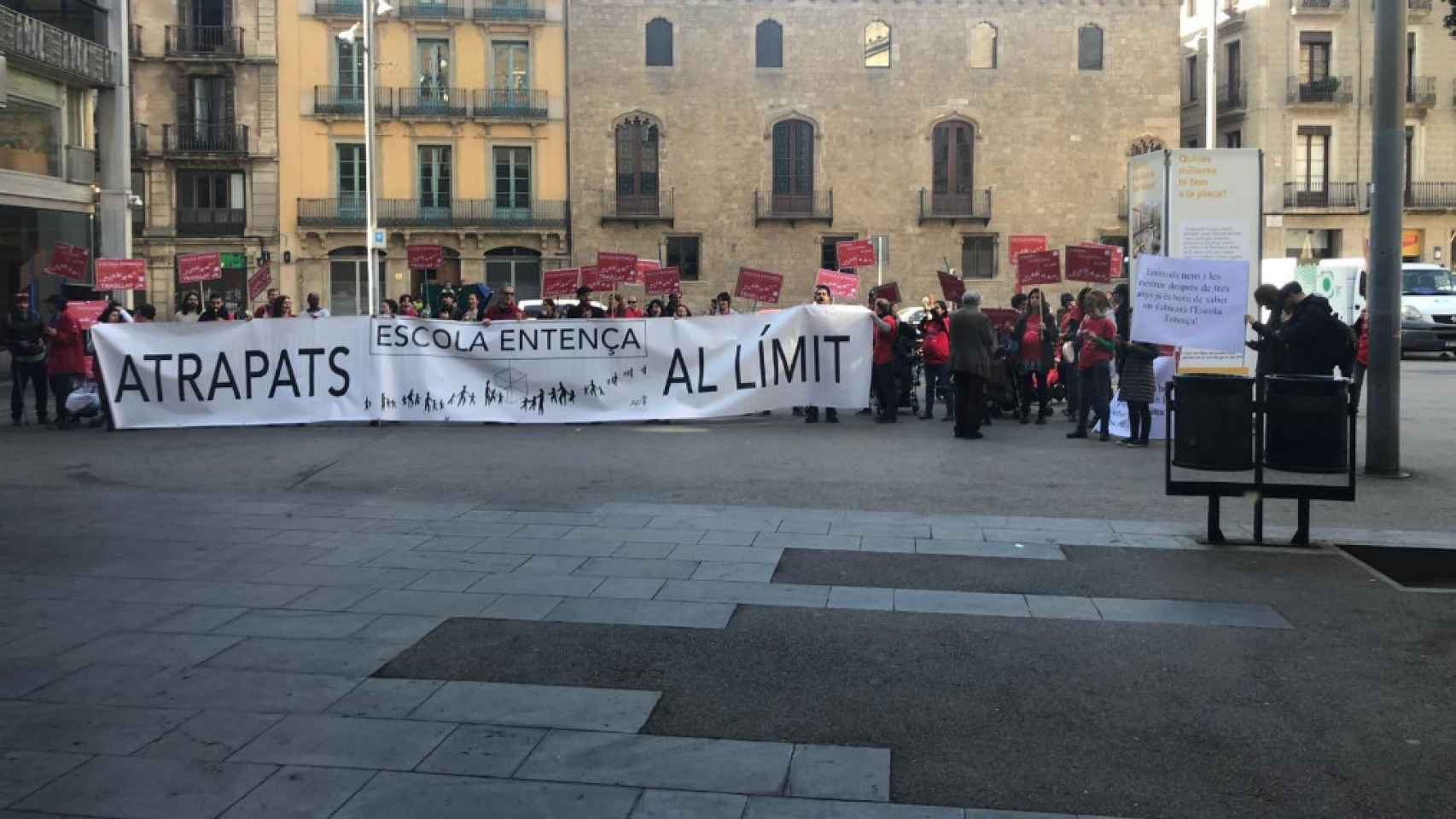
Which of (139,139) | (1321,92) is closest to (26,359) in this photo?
(139,139)

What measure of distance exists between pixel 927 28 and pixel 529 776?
1819 inches

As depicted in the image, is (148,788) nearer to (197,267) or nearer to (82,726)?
(82,726)

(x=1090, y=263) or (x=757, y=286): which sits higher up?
(x=1090, y=263)

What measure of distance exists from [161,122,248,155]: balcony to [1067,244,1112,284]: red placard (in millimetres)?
34913

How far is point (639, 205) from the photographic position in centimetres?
4759

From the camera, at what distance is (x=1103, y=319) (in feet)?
50.7

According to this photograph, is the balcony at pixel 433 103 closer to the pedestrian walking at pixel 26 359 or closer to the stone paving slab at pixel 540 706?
the pedestrian walking at pixel 26 359

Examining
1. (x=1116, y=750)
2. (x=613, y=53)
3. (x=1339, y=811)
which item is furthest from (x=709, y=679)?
(x=613, y=53)

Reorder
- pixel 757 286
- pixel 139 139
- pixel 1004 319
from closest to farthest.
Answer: pixel 1004 319, pixel 757 286, pixel 139 139

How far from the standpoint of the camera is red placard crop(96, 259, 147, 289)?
71.1ft

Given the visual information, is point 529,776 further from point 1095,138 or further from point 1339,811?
point 1095,138

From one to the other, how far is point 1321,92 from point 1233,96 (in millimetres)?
2969

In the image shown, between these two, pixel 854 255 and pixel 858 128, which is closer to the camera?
pixel 854 255

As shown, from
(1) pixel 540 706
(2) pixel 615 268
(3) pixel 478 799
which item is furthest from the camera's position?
(2) pixel 615 268
